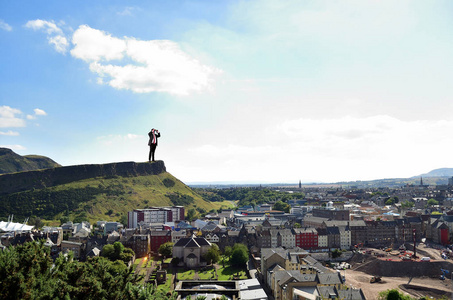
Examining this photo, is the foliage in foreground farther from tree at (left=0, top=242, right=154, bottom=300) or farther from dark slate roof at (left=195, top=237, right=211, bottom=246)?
dark slate roof at (left=195, top=237, right=211, bottom=246)

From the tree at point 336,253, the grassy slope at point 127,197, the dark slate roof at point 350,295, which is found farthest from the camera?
the grassy slope at point 127,197

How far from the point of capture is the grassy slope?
15438cm

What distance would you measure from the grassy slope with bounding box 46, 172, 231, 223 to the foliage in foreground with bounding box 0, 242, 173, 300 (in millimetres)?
129862

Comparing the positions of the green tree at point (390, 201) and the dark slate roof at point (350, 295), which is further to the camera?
the green tree at point (390, 201)

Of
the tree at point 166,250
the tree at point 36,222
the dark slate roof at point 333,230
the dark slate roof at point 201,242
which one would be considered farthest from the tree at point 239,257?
the tree at point 36,222

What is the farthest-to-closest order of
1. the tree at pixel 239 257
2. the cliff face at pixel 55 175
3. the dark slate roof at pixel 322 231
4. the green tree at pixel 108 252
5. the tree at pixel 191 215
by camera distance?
the cliff face at pixel 55 175 → the tree at pixel 191 215 → the dark slate roof at pixel 322 231 → the green tree at pixel 108 252 → the tree at pixel 239 257

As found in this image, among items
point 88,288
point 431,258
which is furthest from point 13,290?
point 431,258

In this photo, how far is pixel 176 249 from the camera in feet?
280

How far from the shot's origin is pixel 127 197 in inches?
6713

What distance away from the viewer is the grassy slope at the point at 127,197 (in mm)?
154375

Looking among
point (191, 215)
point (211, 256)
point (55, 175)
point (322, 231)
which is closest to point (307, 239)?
point (322, 231)

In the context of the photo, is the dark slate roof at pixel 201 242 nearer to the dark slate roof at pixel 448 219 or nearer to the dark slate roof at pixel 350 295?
the dark slate roof at pixel 350 295

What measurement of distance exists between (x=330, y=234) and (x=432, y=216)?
38.0 metres

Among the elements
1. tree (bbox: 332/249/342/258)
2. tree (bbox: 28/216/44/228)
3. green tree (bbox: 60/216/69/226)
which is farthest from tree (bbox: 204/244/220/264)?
tree (bbox: 28/216/44/228)
